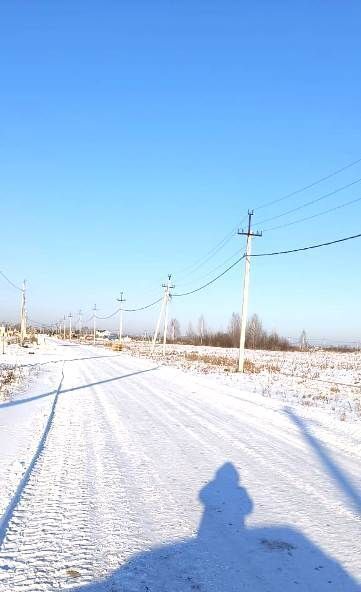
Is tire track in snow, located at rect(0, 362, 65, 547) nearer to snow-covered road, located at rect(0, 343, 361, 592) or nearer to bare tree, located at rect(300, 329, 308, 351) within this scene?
snow-covered road, located at rect(0, 343, 361, 592)

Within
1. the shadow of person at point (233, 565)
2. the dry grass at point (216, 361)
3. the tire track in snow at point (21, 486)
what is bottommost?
the dry grass at point (216, 361)

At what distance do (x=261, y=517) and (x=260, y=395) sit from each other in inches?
475

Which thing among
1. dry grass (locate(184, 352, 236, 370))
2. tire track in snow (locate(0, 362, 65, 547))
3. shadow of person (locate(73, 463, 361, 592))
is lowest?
dry grass (locate(184, 352, 236, 370))

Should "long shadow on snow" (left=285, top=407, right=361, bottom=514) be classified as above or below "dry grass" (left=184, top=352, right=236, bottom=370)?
above

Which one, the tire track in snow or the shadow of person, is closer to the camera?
the shadow of person

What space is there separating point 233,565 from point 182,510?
1214mm

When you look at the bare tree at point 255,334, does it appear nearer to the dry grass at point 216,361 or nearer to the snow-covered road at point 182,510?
the dry grass at point 216,361

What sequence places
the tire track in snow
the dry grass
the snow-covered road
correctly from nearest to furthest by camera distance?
the snow-covered road, the tire track in snow, the dry grass

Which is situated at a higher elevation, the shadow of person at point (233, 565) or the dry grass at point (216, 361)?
the shadow of person at point (233, 565)

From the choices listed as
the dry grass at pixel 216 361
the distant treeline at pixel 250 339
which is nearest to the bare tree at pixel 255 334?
the distant treeline at pixel 250 339

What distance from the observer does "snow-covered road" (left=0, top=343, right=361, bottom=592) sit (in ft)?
12.2

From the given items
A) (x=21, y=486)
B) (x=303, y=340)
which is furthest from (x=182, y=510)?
(x=303, y=340)

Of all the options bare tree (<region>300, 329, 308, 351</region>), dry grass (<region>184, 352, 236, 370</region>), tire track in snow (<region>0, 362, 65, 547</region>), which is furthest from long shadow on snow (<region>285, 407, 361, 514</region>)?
bare tree (<region>300, 329, 308, 351</region>)

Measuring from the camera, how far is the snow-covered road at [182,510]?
373cm
